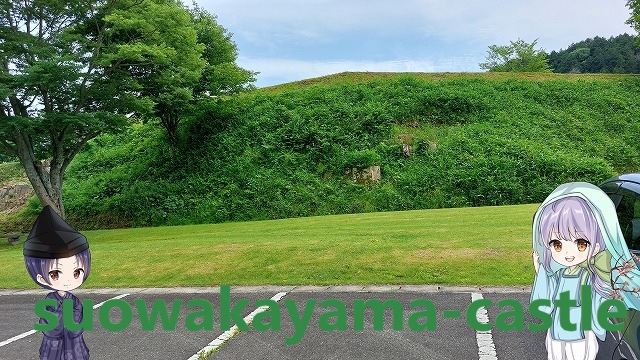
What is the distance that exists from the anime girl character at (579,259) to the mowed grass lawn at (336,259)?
16.0ft

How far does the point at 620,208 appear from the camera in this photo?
11.4 ft

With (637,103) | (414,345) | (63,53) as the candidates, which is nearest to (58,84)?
(63,53)

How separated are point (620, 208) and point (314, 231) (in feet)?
31.7

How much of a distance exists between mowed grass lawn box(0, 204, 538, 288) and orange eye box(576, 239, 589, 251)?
16.7 ft

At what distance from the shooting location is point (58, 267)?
249cm

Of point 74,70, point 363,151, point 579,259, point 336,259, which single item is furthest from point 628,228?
point 363,151

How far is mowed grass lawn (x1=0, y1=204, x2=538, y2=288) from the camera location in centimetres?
753

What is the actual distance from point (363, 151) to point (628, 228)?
62.2 feet

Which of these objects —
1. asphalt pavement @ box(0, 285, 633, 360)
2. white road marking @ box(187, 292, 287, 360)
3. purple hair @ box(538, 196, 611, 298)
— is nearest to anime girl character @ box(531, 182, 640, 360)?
purple hair @ box(538, 196, 611, 298)

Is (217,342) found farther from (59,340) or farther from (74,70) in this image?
(74,70)

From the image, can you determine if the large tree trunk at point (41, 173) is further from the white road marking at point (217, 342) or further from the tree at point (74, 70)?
→ the white road marking at point (217, 342)

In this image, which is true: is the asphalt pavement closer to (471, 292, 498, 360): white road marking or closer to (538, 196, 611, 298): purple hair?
(471, 292, 498, 360): white road marking

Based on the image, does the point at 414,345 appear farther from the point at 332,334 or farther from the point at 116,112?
the point at 116,112

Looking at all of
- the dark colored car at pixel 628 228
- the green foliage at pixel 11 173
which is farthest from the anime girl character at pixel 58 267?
the green foliage at pixel 11 173
